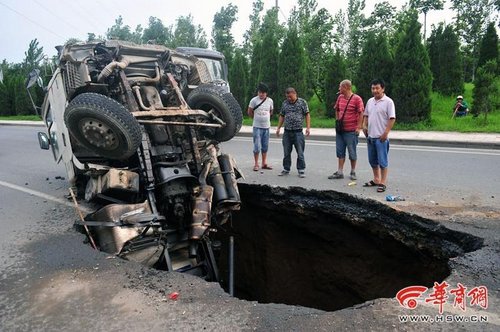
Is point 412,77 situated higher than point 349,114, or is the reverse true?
point 412,77

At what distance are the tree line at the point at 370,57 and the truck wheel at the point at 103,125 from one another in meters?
1.92

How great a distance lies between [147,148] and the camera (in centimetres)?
461

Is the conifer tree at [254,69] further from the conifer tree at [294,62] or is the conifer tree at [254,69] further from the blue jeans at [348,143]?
the blue jeans at [348,143]

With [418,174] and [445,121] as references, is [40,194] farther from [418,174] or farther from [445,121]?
[445,121]

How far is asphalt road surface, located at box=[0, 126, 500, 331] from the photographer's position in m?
2.70

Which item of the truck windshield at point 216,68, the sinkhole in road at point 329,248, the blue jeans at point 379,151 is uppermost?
the truck windshield at point 216,68

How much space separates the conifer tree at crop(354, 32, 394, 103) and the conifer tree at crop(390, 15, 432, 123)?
0.79 metres

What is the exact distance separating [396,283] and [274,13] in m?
24.8

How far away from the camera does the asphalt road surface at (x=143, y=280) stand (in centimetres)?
270

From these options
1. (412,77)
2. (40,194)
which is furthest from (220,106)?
(412,77)

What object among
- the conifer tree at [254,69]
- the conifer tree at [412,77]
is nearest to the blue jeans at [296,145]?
the conifer tree at [412,77]

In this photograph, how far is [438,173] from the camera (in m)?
7.53

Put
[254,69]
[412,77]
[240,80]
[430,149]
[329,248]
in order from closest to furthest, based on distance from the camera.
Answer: [329,248] < [430,149] < [412,77] < [254,69] < [240,80]

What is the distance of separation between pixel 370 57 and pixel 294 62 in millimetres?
3419
